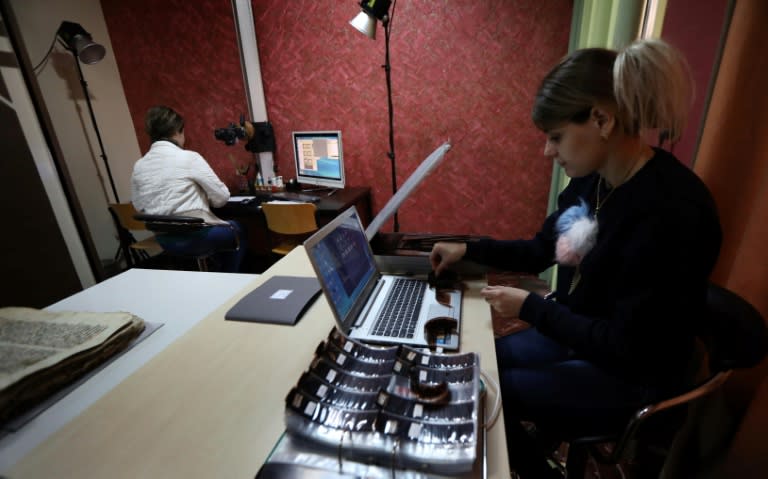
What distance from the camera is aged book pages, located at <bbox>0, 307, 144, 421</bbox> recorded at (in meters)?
0.76

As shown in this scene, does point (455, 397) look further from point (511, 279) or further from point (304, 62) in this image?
point (304, 62)

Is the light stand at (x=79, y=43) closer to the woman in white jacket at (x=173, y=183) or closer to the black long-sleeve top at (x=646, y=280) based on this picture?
the woman in white jacket at (x=173, y=183)

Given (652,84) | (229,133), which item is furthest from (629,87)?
(229,133)

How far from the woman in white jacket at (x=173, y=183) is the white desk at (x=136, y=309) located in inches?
41.3

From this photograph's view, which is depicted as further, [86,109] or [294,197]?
[86,109]

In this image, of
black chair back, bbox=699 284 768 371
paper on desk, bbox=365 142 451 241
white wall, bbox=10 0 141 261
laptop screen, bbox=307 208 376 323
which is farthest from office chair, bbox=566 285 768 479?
white wall, bbox=10 0 141 261

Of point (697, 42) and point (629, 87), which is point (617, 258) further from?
point (697, 42)

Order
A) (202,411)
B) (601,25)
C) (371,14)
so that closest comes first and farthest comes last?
(202,411), (601,25), (371,14)

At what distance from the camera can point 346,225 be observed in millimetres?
1098

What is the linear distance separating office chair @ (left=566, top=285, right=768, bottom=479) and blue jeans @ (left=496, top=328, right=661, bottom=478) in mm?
31

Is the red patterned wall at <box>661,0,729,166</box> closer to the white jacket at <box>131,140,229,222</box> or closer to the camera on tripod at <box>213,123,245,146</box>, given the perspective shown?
the white jacket at <box>131,140,229,222</box>

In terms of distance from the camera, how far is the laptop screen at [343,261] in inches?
34.7

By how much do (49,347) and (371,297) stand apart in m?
0.76

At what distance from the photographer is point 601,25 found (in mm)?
1865
